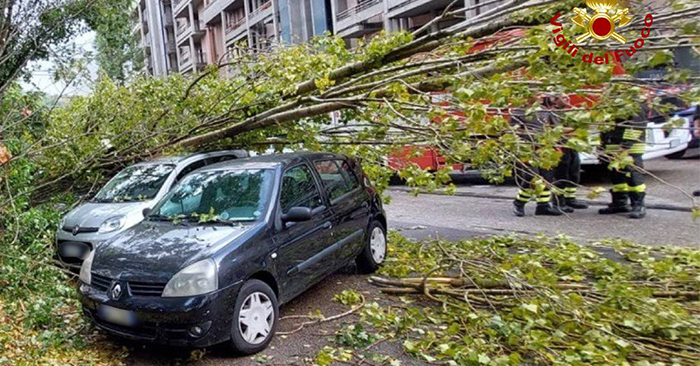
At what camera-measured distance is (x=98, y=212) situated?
5.89 m

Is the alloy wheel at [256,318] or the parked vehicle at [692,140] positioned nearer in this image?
the alloy wheel at [256,318]

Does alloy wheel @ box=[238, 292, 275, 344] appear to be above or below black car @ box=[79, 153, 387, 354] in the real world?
below

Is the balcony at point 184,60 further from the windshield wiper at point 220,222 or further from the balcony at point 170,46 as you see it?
the windshield wiper at point 220,222

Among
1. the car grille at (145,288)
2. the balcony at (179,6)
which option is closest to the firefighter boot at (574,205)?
the car grille at (145,288)

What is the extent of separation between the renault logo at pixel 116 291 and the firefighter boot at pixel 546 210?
22.2 ft

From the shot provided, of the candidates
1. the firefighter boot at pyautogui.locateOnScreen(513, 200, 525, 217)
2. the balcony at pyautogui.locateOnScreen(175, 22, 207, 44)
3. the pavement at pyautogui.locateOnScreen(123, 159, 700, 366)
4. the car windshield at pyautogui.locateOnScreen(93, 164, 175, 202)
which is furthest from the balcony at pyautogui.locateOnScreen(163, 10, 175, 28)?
the firefighter boot at pyautogui.locateOnScreen(513, 200, 525, 217)

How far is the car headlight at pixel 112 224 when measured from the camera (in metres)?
5.59

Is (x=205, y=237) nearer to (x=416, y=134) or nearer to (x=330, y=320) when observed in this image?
(x=330, y=320)

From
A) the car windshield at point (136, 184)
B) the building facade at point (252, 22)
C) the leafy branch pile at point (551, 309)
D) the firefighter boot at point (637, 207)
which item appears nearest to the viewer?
the leafy branch pile at point (551, 309)

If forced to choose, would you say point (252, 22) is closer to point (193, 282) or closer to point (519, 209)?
point (519, 209)

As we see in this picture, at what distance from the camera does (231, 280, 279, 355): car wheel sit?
3504 mm

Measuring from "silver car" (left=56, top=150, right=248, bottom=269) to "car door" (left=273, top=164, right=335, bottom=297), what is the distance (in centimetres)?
249

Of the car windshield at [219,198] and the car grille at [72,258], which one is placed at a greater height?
the car windshield at [219,198]

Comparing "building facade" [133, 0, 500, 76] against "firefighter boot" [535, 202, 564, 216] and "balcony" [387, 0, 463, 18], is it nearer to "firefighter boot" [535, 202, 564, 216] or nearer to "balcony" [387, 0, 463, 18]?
"balcony" [387, 0, 463, 18]
